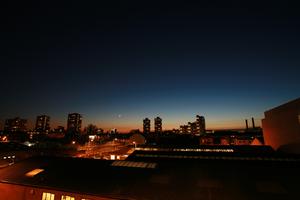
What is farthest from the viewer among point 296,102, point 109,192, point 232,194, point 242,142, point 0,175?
point 242,142

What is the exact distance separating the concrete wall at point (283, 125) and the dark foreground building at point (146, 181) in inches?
555

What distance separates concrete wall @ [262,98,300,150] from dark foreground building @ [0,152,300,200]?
46.3 ft

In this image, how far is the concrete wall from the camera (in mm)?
27438

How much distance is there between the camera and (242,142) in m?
71.5

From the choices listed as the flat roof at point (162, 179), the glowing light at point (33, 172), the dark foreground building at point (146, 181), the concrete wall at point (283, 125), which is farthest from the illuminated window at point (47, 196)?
the concrete wall at point (283, 125)

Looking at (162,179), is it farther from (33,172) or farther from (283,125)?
(283,125)

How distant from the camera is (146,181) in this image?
15.4 m

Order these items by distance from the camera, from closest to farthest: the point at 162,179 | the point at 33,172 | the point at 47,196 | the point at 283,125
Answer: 1. the point at 162,179
2. the point at 47,196
3. the point at 33,172
4. the point at 283,125

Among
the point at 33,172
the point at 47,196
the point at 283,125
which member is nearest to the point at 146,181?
the point at 47,196

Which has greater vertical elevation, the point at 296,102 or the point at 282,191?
the point at 296,102

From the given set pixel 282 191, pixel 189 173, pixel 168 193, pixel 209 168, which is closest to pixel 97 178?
pixel 168 193

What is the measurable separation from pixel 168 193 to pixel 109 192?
14.7 ft

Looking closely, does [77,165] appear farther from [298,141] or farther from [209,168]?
[298,141]

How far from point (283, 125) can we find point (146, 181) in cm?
2789
